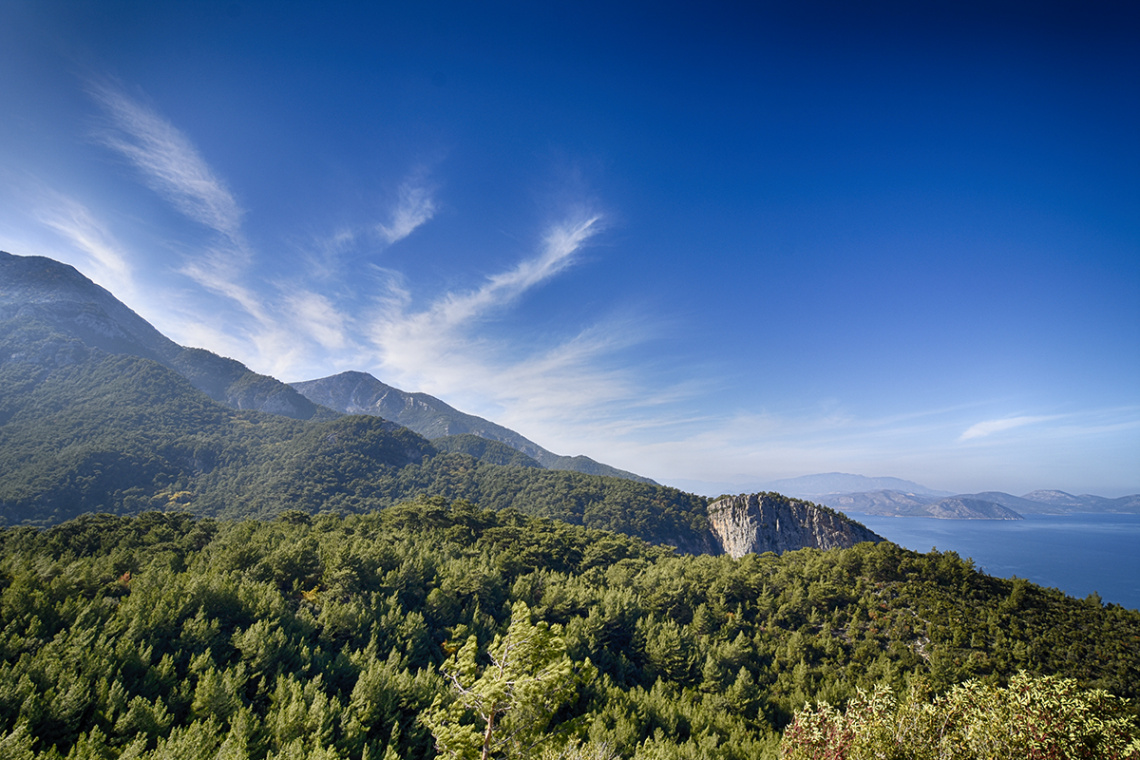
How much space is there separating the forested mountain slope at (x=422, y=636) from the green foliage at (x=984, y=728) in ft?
29.9

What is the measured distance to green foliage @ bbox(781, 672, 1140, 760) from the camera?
41.5 feet

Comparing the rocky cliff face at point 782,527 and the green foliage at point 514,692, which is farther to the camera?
the rocky cliff face at point 782,527

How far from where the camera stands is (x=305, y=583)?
144ft

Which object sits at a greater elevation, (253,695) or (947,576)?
(947,576)

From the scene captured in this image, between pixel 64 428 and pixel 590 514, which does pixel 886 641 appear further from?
pixel 64 428

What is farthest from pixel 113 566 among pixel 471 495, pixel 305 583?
pixel 471 495

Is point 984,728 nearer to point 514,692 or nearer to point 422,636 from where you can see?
point 514,692

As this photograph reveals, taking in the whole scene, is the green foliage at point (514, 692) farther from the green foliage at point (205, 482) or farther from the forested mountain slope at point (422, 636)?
the green foliage at point (205, 482)

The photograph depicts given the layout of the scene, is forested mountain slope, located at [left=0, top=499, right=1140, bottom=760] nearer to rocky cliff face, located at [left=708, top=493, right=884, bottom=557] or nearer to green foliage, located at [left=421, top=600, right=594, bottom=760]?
green foliage, located at [left=421, top=600, right=594, bottom=760]

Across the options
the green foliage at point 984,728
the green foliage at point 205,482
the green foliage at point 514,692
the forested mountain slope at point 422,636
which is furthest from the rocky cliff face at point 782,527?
the green foliage at point 514,692

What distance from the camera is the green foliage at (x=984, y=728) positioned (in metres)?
12.7

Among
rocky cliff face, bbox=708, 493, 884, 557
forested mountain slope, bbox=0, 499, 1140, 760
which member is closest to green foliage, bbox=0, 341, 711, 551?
rocky cliff face, bbox=708, 493, 884, 557

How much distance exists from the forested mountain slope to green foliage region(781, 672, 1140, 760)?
29.9 feet

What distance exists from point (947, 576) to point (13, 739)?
74.6 metres
